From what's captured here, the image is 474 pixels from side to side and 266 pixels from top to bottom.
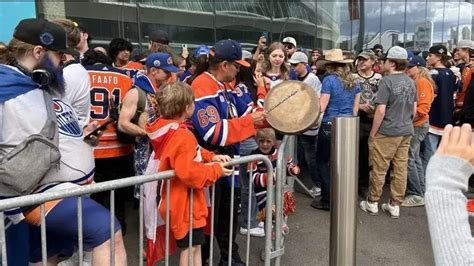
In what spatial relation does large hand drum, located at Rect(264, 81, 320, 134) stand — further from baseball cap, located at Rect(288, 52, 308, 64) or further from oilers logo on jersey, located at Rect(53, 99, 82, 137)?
baseball cap, located at Rect(288, 52, 308, 64)

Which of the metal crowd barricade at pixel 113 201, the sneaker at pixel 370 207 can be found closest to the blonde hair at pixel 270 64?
the sneaker at pixel 370 207

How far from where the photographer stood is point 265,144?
3920 mm

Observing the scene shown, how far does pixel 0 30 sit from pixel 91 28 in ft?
7.92

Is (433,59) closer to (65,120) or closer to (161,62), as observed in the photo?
(161,62)

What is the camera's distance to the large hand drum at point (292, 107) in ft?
8.86

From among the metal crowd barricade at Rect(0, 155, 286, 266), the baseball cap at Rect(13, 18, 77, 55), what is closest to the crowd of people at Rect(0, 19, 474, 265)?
the baseball cap at Rect(13, 18, 77, 55)

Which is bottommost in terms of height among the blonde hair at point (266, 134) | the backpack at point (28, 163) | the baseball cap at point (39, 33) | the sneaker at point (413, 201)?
the sneaker at point (413, 201)

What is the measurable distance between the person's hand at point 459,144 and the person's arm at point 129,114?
8.89 ft

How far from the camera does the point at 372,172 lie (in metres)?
4.93

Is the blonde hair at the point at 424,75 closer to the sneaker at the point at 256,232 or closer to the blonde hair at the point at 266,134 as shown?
the blonde hair at the point at 266,134

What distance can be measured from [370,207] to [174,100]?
317 centimetres

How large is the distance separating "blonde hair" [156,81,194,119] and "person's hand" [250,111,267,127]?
1.51 ft

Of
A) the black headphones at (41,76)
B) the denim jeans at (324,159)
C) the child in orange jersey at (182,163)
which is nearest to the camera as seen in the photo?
the black headphones at (41,76)

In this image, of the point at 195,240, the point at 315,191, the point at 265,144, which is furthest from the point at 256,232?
the point at 195,240
